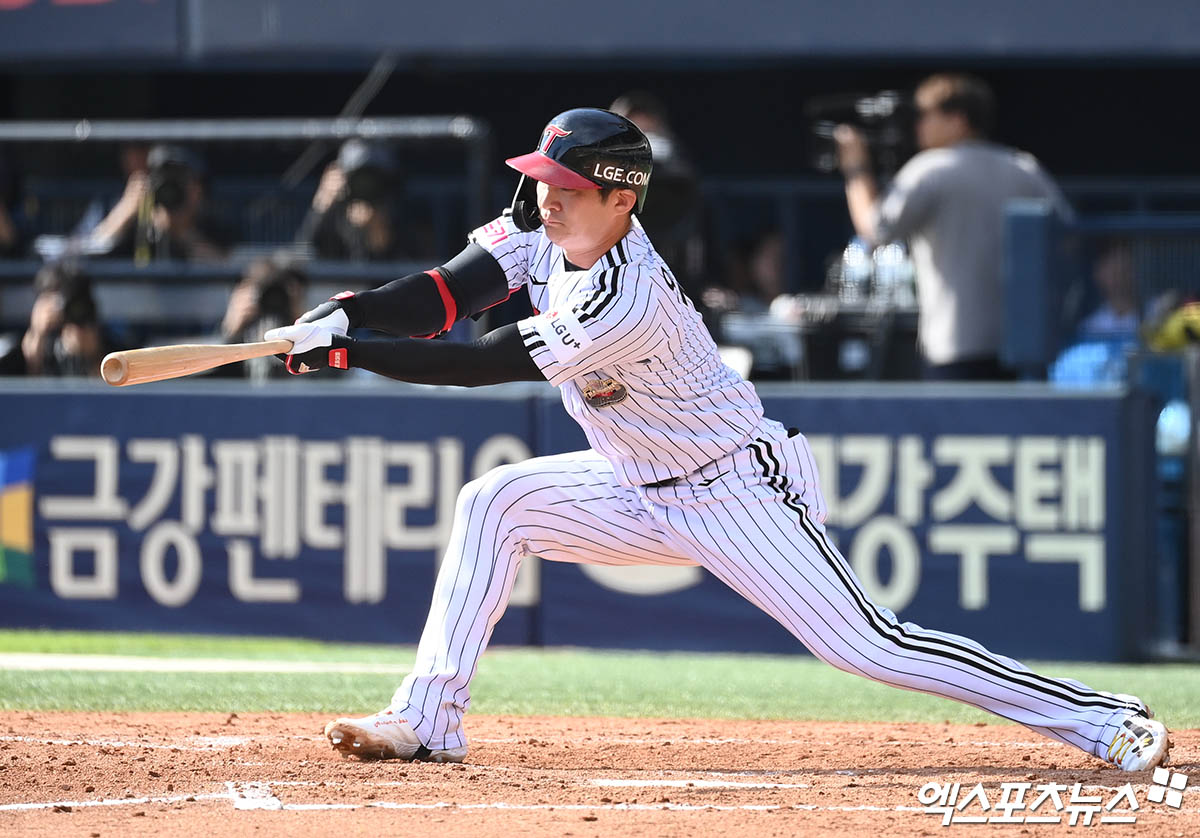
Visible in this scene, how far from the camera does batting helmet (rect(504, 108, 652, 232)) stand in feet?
12.4

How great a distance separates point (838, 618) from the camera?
3865 millimetres

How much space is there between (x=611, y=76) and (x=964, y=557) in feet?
20.1

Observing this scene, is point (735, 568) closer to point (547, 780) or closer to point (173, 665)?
point (547, 780)

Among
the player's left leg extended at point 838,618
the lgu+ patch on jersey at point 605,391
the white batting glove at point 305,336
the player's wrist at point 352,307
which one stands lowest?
the player's left leg extended at point 838,618

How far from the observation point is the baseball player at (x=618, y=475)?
12.2 feet

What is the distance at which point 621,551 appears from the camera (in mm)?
4082

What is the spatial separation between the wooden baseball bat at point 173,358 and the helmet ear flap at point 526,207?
72 centimetres

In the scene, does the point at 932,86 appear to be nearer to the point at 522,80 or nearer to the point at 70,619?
the point at 70,619

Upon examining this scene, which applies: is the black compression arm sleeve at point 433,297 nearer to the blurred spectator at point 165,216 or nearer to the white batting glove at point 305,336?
the white batting glove at point 305,336

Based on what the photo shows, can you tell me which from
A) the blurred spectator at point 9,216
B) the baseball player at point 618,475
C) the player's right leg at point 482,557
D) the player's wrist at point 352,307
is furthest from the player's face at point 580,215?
the blurred spectator at point 9,216

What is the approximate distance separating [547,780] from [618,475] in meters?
0.71

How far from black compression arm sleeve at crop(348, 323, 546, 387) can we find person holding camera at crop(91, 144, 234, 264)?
16.3 feet

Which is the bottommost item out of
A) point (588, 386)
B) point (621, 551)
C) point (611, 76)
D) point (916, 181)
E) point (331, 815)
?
point (331, 815)

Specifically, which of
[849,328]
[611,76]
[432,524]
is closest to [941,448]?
[849,328]
